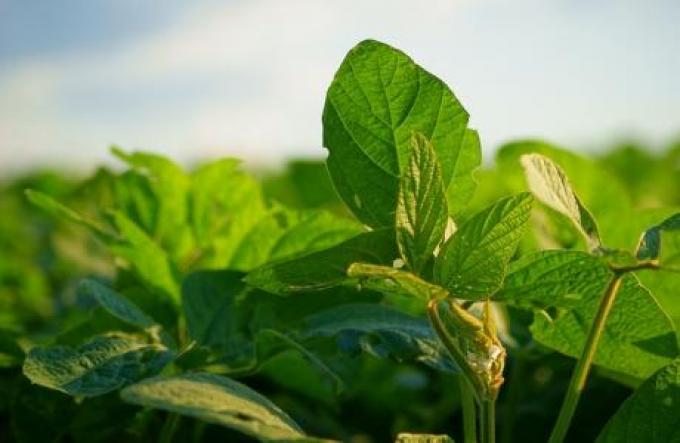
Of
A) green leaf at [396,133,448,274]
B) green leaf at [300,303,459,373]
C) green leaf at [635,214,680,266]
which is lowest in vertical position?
green leaf at [300,303,459,373]

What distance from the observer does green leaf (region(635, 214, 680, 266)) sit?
3.26 feet

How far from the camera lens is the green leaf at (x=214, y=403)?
819 millimetres

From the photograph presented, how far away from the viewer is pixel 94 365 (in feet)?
3.63

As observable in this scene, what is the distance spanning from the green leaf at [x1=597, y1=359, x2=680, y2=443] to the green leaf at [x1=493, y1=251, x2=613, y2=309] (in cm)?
11

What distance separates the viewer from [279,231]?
5.14 feet

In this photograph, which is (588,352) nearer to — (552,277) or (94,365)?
(552,277)

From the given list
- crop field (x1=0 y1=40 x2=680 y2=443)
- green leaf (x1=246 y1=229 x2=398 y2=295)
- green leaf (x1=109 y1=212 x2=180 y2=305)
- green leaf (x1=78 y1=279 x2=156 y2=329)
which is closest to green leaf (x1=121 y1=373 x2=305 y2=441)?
crop field (x1=0 y1=40 x2=680 y2=443)

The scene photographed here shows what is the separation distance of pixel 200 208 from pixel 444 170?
0.80 meters

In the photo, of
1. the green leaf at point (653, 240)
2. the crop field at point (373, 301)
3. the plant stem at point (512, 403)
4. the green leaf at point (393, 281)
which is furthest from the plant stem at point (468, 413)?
the plant stem at point (512, 403)

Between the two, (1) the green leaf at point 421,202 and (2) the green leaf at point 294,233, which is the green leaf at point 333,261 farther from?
(2) the green leaf at point 294,233

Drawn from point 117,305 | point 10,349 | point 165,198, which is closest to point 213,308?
point 117,305

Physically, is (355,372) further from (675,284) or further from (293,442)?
(293,442)

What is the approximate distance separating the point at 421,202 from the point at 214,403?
0.28m

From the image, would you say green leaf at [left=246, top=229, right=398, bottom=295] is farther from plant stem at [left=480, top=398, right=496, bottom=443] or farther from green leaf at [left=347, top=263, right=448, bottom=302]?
plant stem at [left=480, top=398, right=496, bottom=443]
